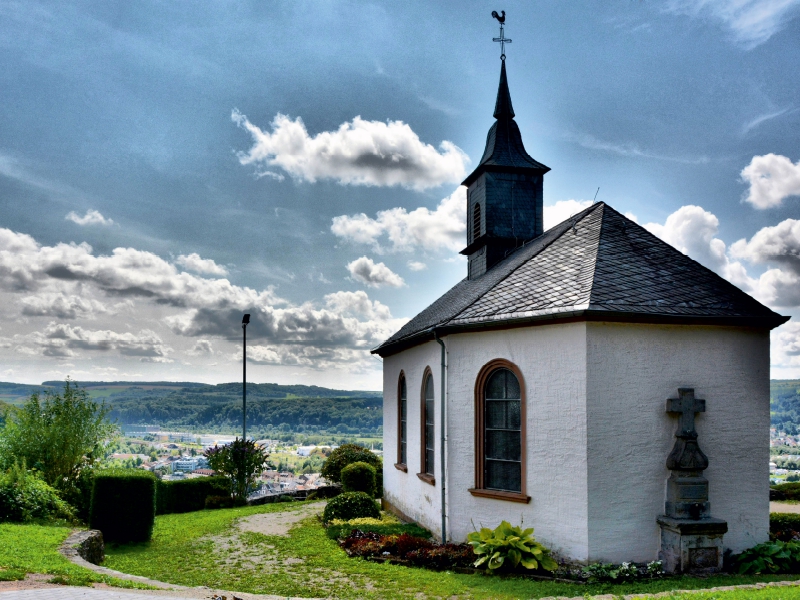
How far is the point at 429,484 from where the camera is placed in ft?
44.5

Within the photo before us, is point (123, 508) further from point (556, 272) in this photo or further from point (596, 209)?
point (596, 209)

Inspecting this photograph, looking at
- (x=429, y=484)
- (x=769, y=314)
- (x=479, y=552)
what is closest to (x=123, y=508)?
(x=429, y=484)

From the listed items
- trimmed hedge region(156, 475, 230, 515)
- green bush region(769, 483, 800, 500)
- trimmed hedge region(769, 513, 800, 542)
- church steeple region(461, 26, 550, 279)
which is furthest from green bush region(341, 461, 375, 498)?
green bush region(769, 483, 800, 500)

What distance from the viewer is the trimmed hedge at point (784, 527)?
12.1 meters

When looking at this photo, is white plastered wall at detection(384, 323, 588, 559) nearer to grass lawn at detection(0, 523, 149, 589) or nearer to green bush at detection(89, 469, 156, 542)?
grass lawn at detection(0, 523, 149, 589)

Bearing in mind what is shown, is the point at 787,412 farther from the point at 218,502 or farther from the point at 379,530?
the point at 218,502

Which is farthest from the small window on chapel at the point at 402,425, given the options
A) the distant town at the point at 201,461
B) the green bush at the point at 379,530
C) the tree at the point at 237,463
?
the tree at the point at 237,463

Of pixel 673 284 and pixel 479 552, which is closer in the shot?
pixel 479 552

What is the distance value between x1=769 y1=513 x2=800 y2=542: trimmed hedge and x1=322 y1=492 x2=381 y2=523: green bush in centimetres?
871

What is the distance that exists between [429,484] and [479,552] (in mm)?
3324

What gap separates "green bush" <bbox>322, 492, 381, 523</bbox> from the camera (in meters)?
15.3

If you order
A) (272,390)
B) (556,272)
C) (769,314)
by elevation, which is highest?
(556,272)

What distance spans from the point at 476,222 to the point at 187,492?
13032 mm

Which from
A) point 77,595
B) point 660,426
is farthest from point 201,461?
point 660,426
